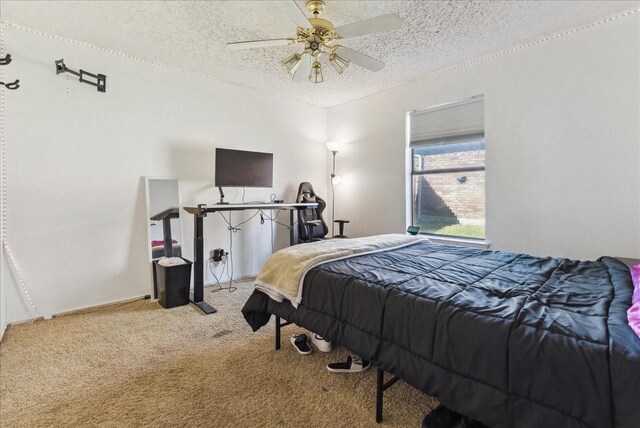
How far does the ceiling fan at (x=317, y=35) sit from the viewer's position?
1.89 m

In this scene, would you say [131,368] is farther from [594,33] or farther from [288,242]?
[594,33]

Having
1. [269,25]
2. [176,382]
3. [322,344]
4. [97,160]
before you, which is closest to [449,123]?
[269,25]

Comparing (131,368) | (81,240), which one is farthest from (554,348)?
Answer: (81,240)

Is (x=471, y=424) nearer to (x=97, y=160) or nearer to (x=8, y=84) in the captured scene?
(x=97, y=160)

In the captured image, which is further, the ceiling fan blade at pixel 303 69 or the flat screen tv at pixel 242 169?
the flat screen tv at pixel 242 169

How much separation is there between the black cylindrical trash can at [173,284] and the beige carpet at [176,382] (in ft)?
1.51

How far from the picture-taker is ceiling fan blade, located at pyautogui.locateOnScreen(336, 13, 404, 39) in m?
1.90

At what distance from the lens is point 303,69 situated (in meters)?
2.54

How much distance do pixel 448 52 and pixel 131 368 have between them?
12.5 ft

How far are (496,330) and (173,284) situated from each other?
2.90 meters

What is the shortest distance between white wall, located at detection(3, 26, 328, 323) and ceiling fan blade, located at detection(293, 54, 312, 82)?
62.5 inches

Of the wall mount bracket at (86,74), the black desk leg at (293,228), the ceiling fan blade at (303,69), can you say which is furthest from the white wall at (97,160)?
the ceiling fan blade at (303,69)

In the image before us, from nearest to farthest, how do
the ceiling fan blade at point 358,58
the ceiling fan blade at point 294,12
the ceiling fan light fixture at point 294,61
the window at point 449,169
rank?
the ceiling fan blade at point 294,12 < the ceiling fan blade at point 358,58 < the ceiling fan light fixture at point 294,61 < the window at point 449,169

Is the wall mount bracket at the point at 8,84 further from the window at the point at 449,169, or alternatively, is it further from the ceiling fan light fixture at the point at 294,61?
the window at the point at 449,169
